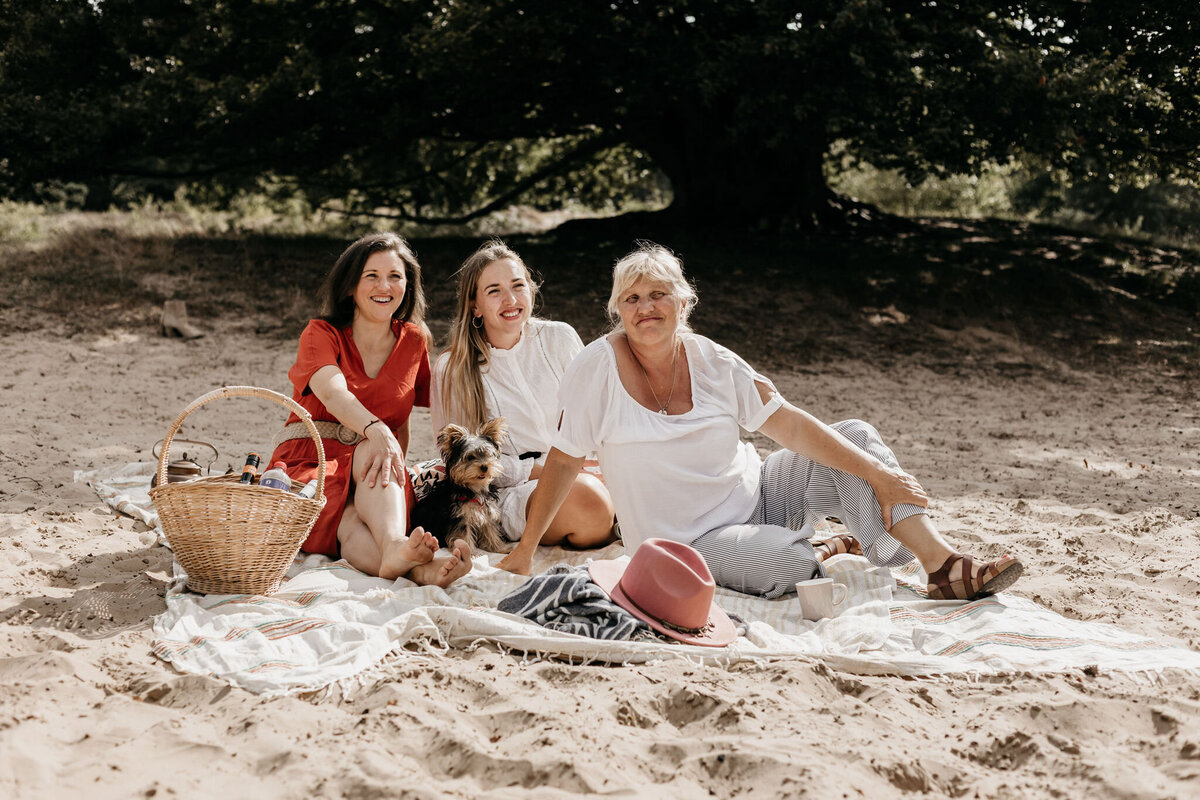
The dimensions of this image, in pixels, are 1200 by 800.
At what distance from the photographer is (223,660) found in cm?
298

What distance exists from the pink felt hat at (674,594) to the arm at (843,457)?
73 centimetres

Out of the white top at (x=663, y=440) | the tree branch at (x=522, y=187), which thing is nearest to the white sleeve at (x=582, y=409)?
the white top at (x=663, y=440)

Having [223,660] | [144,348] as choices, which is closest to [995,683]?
[223,660]

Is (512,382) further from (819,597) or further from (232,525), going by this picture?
(819,597)

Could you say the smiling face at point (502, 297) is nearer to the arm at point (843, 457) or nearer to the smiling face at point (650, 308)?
the smiling face at point (650, 308)

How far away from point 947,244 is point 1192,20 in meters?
4.25

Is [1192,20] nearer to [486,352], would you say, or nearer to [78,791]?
[486,352]

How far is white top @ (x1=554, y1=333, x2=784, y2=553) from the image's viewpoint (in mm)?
3840

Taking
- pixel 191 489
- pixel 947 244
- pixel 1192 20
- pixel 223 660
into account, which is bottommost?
pixel 223 660

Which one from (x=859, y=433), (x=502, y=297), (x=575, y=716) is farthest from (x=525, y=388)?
(x=575, y=716)

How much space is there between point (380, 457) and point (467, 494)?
1.35ft

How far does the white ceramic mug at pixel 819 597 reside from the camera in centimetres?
361

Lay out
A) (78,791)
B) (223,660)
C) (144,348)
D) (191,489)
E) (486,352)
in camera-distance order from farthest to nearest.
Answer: (144,348), (486,352), (191,489), (223,660), (78,791)

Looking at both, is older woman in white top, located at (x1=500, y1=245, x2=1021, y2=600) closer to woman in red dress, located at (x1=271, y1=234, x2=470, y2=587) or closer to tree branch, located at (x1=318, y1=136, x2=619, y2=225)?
woman in red dress, located at (x1=271, y1=234, x2=470, y2=587)
